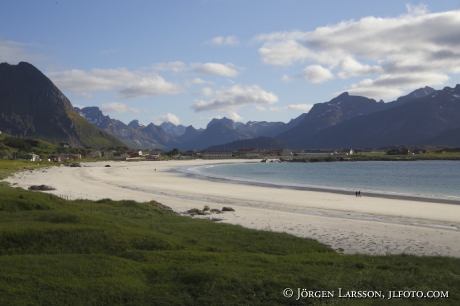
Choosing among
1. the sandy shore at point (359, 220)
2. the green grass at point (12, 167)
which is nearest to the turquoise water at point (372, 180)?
the sandy shore at point (359, 220)

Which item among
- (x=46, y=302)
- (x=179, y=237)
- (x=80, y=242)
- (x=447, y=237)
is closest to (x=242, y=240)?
(x=179, y=237)

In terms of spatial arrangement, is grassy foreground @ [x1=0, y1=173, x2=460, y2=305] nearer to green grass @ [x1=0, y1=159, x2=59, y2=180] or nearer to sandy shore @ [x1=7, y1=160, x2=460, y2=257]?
sandy shore @ [x1=7, y1=160, x2=460, y2=257]

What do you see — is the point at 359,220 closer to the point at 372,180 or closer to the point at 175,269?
the point at 175,269

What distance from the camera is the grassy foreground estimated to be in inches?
381

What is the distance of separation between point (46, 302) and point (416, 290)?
32.0ft

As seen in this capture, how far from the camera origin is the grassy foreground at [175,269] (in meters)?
9.69

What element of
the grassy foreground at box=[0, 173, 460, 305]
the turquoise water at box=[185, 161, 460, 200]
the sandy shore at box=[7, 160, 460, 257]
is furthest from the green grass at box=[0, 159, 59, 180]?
the grassy foreground at box=[0, 173, 460, 305]

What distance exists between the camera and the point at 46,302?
8.97m

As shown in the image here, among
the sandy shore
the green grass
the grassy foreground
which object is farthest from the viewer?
the green grass

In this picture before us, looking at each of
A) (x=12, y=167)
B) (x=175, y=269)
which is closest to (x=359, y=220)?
(x=175, y=269)

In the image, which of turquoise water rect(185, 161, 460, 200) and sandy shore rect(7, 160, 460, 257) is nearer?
sandy shore rect(7, 160, 460, 257)

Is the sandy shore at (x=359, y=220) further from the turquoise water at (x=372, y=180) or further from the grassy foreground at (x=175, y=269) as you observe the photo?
the turquoise water at (x=372, y=180)

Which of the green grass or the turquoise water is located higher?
the green grass

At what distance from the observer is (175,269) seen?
11875 mm
